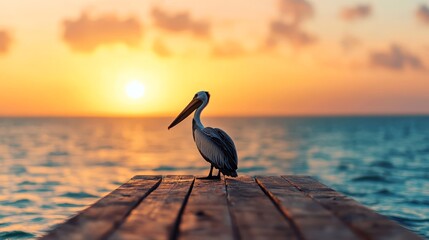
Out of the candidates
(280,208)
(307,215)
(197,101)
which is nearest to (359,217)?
(307,215)

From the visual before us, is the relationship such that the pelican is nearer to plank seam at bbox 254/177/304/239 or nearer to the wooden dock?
plank seam at bbox 254/177/304/239

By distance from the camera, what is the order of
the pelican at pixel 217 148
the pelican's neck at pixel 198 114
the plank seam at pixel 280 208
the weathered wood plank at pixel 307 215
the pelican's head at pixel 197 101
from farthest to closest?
the pelican's head at pixel 197 101 < the pelican's neck at pixel 198 114 < the pelican at pixel 217 148 < the plank seam at pixel 280 208 < the weathered wood plank at pixel 307 215

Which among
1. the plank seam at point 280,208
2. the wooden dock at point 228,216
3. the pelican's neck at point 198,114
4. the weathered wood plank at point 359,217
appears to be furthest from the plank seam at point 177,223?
the pelican's neck at point 198,114

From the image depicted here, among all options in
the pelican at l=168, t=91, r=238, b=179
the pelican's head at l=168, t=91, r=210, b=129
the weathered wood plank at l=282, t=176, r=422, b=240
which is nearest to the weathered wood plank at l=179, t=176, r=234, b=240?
the weathered wood plank at l=282, t=176, r=422, b=240

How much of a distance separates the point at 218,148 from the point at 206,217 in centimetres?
300

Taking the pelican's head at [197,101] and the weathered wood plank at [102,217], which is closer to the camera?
the weathered wood plank at [102,217]

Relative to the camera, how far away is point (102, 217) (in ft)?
13.4

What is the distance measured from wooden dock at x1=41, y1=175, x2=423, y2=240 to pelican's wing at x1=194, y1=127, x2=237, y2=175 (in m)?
1.13

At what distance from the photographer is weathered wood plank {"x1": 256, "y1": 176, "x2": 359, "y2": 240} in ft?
11.7

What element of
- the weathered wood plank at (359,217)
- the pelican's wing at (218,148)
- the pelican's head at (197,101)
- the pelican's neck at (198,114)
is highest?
the pelican's head at (197,101)

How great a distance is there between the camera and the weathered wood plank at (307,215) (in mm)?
3564

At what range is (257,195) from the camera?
5.29m

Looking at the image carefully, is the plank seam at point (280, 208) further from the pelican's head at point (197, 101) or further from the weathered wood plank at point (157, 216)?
the pelican's head at point (197, 101)

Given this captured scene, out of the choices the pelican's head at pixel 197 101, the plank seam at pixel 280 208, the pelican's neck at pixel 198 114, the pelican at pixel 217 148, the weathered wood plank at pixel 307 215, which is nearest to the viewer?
the weathered wood plank at pixel 307 215
